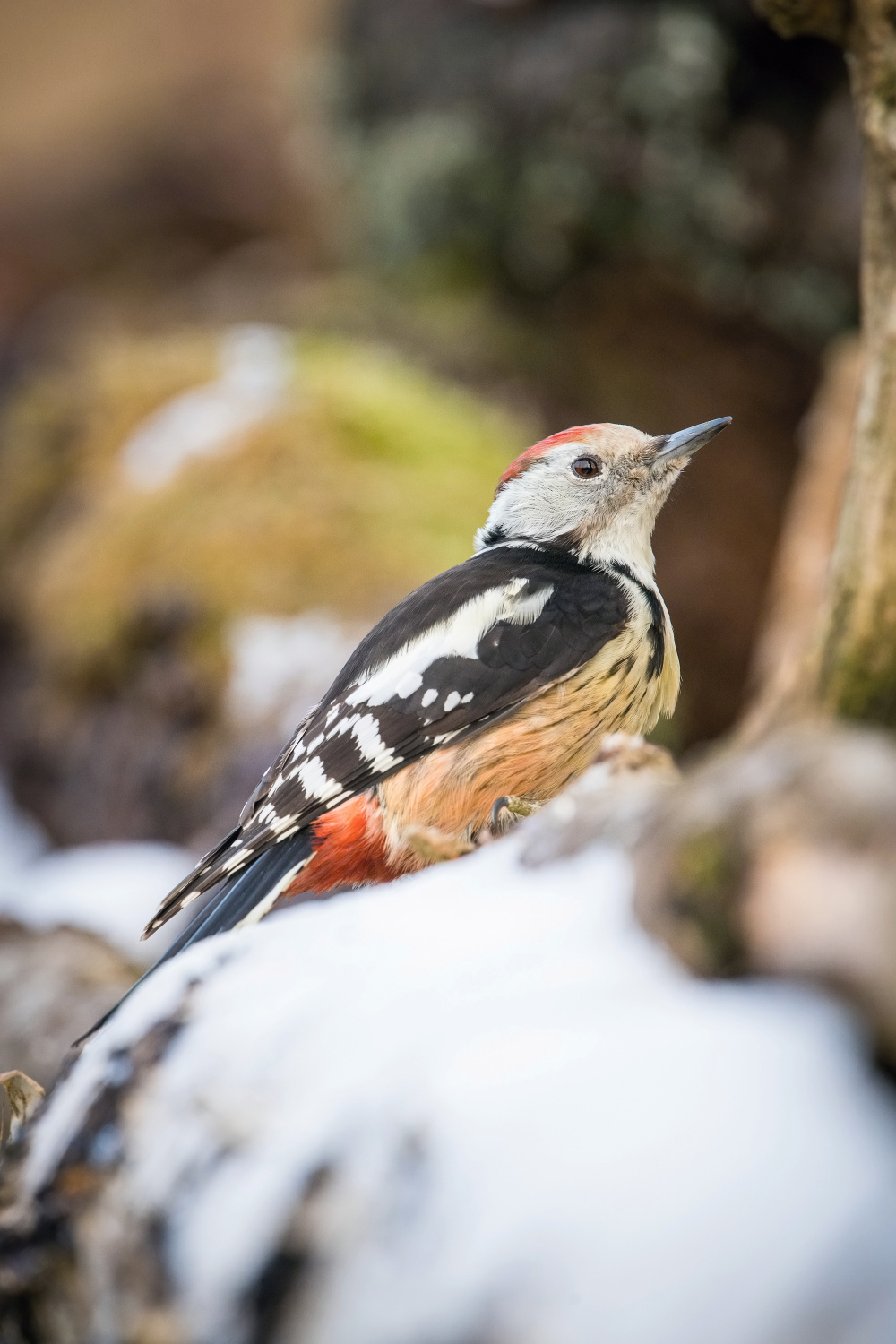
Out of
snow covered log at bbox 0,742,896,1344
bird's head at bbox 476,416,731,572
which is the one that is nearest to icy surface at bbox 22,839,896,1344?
snow covered log at bbox 0,742,896,1344

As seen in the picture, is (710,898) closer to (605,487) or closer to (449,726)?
(449,726)

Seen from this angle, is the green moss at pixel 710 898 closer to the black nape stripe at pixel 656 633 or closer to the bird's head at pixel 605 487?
the black nape stripe at pixel 656 633

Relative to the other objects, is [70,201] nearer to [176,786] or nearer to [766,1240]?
[176,786]

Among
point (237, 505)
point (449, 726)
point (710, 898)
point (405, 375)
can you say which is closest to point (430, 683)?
point (449, 726)

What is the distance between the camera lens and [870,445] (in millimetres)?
2195

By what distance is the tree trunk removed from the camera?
2.04 m

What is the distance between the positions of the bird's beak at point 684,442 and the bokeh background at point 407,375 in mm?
1521

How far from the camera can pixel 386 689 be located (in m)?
2.60

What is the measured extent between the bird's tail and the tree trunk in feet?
3.56

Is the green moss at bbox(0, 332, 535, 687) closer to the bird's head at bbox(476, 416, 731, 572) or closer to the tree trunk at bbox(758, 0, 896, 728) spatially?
the bird's head at bbox(476, 416, 731, 572)

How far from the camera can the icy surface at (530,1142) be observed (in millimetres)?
1197

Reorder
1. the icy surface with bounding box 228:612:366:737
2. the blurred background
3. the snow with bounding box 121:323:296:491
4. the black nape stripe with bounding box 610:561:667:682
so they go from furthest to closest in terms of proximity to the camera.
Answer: the snow with bounding box 121:323:296:491 < the blurred background < the icy surface with bounding box 228:612:366:737 < the black nape stripe with bounding box 610:561:667:682

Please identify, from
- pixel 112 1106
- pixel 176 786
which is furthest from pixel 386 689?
pixel 176 786

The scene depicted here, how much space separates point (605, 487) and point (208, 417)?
9.90 ft
